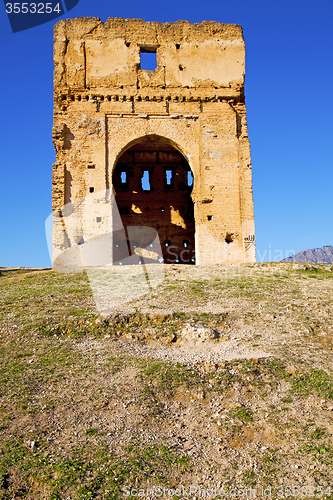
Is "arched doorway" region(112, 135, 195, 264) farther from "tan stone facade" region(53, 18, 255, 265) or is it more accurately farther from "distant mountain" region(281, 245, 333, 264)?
"distant mountain" region(281, 245, 333, 264)

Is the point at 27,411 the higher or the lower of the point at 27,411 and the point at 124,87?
the lower

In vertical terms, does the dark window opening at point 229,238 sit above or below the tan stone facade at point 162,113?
below

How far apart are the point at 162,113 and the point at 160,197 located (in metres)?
5.58

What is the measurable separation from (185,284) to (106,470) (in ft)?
25.7

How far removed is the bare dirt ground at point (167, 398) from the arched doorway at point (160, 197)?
10.7 metres

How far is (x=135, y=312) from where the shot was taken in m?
10.0

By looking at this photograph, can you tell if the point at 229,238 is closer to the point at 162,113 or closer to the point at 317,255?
the point at 162,113

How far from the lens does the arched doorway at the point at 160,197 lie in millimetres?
22109

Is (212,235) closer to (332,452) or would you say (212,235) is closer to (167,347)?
(167,347)

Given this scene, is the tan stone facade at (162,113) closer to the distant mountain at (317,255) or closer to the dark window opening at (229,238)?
the dark window opening at (229,238)

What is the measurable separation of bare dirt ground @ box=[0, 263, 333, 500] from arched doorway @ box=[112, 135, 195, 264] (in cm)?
1073

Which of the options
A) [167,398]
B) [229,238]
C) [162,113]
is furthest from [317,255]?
[167,398]

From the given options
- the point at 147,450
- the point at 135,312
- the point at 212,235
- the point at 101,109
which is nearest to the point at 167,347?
the point at 135,312

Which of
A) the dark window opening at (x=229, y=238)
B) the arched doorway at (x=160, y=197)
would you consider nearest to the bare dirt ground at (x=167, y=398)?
the dark window opening at (x=229, y=238)
